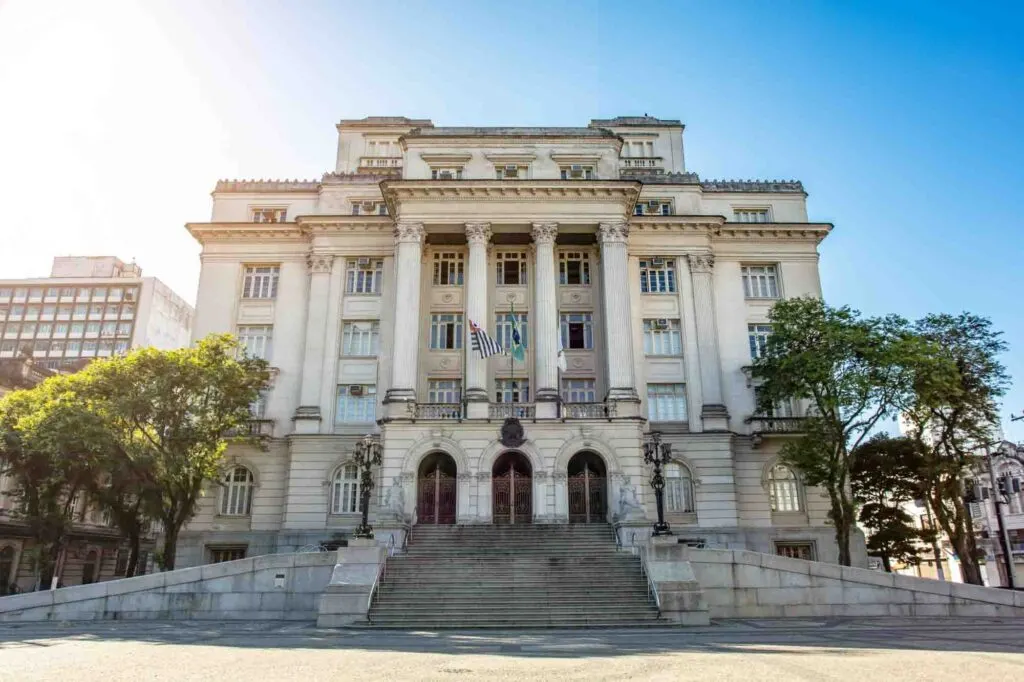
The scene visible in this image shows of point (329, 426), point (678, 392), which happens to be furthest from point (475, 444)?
point (678, 392)

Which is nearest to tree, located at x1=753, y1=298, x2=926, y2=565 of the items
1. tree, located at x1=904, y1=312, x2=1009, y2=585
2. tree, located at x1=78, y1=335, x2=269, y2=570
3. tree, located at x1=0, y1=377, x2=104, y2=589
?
tree, located at x1=904, y1=312, x2=1009, y2=585

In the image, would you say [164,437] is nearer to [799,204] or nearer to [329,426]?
[329,426]

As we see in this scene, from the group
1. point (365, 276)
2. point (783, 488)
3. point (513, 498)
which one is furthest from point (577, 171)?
point (783, 488)

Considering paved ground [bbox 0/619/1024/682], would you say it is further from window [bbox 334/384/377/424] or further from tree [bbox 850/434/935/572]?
tree [bbox 850/434/935/572]

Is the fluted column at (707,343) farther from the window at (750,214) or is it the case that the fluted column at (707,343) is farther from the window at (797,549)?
the window at (797,549)

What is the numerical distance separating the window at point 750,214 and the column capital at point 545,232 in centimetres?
1202

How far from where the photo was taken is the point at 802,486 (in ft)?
113

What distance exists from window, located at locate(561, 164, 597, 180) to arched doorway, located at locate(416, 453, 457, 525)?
16235 mm

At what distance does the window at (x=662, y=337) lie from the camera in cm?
3644

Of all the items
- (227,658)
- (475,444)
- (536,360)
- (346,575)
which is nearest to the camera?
(227,658)

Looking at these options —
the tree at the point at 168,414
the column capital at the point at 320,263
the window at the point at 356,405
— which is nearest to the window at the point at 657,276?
the window at the point at 356,405

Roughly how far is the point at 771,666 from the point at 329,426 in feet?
86.9

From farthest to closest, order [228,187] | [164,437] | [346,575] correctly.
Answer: [228,187] < [164,437] < [346,575]

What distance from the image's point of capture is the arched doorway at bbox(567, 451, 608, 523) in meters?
30.1
